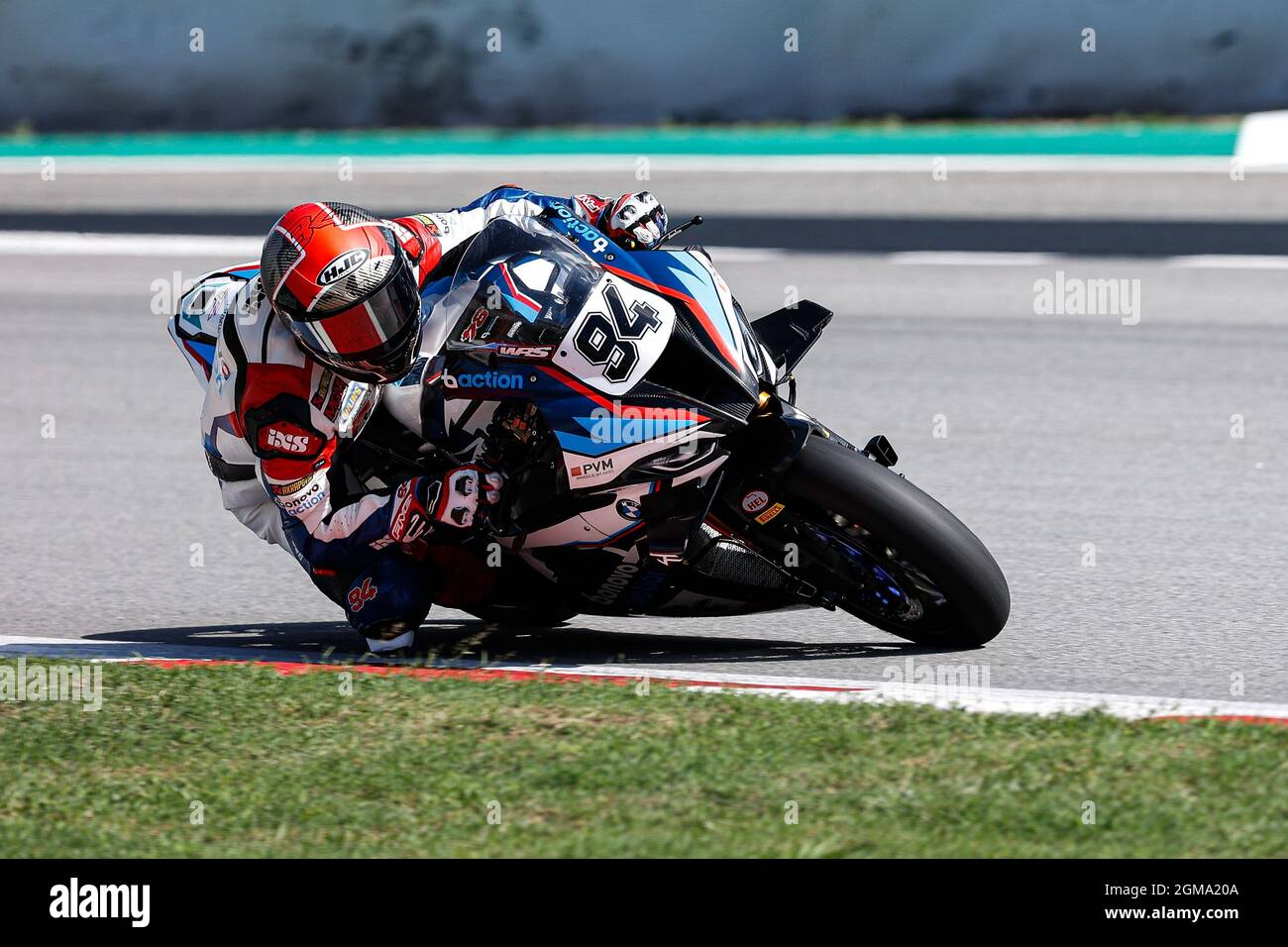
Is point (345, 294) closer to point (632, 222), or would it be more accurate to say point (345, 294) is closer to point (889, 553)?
point (632, 222)

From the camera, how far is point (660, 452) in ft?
15.9

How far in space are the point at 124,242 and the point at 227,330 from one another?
9.96m

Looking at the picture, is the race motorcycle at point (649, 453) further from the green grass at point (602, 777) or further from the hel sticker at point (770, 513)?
the green grass at point (602, 777)

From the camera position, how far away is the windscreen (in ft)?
15.7

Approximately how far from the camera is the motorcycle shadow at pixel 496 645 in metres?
5.38

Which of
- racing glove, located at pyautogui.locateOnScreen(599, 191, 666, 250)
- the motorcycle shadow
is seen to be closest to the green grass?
the motorcycle shadow

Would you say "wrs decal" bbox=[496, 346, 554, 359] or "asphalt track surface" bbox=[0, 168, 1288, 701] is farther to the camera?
"asphalt track surface" bbox=[0, 168, 1288, 701]

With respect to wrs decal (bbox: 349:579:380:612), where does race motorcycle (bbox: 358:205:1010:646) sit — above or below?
above

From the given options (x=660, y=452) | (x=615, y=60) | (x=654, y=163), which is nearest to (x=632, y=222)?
(x=660, y=452)

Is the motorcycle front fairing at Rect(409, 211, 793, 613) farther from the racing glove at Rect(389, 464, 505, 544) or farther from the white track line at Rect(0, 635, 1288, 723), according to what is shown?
the white track line at Rect(0, 635, 1288, 723)

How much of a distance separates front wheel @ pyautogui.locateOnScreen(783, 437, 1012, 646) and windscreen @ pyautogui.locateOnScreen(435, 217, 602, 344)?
0.73m
